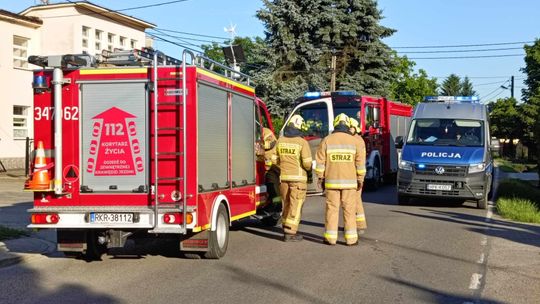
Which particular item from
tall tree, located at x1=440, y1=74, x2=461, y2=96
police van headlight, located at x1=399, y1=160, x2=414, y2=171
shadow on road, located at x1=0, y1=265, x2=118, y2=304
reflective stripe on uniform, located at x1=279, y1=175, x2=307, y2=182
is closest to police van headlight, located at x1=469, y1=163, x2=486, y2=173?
police van headlight, located at x1=399, y1=160, x2=414, y2=171

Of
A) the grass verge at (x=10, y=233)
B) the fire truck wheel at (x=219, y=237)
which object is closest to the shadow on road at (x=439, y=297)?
the fire truck wheel at (x=219, y=237)

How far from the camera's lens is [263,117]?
11188 mm

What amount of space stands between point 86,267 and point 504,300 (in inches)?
204

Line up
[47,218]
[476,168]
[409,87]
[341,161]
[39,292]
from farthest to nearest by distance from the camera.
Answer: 1. [409,87]
2. [476,168]
3. [341,161]
4. [47,218]
5. [39,292]

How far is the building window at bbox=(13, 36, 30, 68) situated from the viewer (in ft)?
97.6

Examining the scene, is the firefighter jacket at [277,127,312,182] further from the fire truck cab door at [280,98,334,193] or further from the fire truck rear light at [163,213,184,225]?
the fire truck cab door at [280,98,334,193]

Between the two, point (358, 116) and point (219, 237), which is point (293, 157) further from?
point (358, 116)

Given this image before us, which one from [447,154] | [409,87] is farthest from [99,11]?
[409,87]

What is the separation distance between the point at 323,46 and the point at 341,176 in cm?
2589

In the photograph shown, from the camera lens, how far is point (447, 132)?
15.8 m

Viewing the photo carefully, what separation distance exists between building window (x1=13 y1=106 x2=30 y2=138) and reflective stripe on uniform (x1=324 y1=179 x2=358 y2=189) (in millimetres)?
23467

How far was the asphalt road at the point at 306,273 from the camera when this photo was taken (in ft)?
21.6

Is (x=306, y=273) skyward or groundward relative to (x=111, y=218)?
groundward

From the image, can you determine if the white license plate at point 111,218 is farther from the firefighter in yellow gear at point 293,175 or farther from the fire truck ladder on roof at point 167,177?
the firefighter in yellow gear at point 293,175
